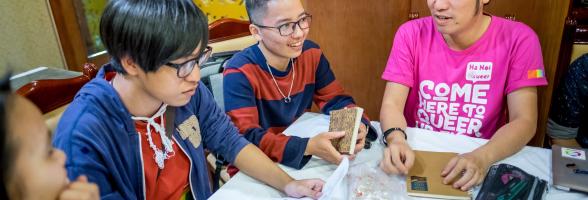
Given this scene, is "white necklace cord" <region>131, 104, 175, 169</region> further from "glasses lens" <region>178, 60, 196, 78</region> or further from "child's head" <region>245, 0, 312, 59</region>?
"child's head" <region>245, 0, 312, 59</region>

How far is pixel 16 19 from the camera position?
9.43 feet

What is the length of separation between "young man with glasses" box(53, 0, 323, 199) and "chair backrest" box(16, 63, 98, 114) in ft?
0.81

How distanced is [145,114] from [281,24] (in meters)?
0.63

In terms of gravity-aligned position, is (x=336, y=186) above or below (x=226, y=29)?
below

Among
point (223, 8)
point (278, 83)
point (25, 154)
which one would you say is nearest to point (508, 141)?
point (278, 83)

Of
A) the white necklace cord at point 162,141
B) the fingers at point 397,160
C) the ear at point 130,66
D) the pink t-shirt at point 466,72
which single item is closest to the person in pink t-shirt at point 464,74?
the pink t-shirt at point 466,72

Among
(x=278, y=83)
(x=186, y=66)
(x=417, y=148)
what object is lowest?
(x=417, y=148)

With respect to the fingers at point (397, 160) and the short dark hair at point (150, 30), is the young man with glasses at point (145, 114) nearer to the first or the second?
the short dark hair at point (150, 30)

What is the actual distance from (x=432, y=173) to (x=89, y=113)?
86cm

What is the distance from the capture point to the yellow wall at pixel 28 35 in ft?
9.22

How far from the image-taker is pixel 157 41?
3.02ft

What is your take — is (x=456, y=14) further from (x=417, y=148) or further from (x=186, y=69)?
(x=186, y=69)

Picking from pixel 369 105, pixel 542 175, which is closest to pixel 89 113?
pixel 542 175

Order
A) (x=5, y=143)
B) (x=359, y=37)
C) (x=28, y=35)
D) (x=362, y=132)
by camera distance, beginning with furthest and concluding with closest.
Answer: (x=28, y=35) → (x=359, y=37) → (x=362, y=132) → (x=5, y=143)
